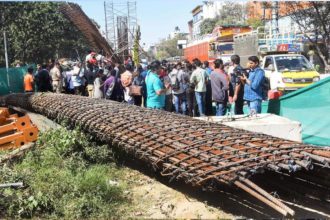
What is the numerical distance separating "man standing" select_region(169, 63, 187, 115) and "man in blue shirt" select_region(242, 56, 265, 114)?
8.60 ft

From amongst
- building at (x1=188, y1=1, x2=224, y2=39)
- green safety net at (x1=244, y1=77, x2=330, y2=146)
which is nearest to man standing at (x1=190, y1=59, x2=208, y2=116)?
green safety net at (x1=244, y1=77, x2=330, y2=146)

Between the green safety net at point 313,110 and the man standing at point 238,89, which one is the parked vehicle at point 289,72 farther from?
the green safety net at point 313,110

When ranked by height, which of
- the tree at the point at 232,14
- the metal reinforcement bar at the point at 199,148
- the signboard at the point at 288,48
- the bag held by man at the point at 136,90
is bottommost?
the metal reinforcement bar at the point at 199,148

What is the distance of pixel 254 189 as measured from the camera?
337 centimetres

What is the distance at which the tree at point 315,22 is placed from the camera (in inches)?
1097

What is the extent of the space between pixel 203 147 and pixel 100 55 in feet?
39.6

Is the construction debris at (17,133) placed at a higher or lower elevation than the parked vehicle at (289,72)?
lower

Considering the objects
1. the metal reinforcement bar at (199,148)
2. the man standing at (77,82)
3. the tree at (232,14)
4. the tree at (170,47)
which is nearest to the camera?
the metal reinforcement bar at (199,148)

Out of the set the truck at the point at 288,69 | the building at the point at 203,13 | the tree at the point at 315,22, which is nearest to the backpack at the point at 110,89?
the truck at the point at 288,69

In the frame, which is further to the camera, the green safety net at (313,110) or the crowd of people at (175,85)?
the crowd of people at (175,85)

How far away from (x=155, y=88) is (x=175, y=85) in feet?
9.30

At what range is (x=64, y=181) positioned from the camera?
15.9 feet

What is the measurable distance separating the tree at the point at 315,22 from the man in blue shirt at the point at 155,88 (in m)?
21.5

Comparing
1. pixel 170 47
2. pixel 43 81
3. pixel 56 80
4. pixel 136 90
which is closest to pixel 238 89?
pixel 136 90
